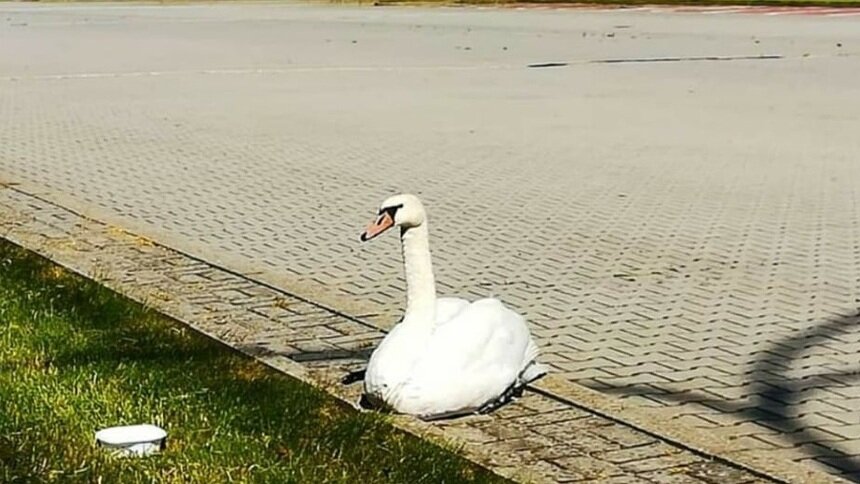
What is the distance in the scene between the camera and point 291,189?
12.7m

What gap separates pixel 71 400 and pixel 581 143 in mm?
10210

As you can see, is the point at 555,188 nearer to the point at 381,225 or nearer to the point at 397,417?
the point at 381,225

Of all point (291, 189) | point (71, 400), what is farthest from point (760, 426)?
point (291, 189)

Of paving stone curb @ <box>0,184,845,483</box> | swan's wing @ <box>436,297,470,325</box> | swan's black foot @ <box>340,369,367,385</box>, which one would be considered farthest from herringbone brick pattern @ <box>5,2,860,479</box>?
swan's black foot @ <box>340,369,367,385</box>

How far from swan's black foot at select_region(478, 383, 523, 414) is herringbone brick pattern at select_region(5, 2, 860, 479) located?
47 cm

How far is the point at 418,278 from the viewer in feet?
20.6

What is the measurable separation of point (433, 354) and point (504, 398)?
344 millimetres

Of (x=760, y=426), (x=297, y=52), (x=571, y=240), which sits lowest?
(x=297, y=52)

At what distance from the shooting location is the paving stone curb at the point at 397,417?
5.57 metres

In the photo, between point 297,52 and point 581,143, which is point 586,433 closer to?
point 581,143

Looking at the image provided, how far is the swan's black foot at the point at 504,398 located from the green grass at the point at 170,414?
39 centimetres

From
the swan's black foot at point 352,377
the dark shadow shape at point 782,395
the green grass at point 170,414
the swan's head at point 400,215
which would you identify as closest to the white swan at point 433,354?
the swan's head at point 400,215

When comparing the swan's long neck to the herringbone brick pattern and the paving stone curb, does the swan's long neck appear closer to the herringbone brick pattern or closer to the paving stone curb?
the paving stone curb

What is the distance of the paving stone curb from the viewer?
5.57 meters
